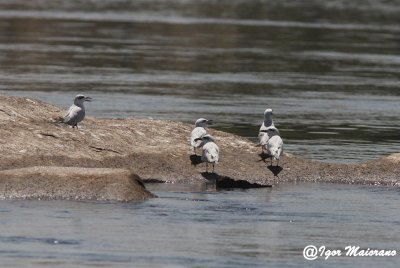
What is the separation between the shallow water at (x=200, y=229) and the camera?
59.9 ft

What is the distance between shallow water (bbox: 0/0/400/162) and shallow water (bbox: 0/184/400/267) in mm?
5541

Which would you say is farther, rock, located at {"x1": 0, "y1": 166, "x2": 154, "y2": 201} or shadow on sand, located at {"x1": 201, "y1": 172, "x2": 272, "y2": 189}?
shadow on sand, located at {"x1": 201, "y1": 172, "x2": 272, "y2": 189}

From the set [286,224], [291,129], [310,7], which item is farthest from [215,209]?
[310,7]

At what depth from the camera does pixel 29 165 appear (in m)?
22.9

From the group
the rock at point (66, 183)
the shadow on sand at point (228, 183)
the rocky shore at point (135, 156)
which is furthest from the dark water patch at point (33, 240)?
the shadow on sand at point (228, 183)

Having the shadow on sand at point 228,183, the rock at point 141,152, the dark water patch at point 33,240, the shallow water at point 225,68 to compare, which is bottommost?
the dark water patch at point 33,240

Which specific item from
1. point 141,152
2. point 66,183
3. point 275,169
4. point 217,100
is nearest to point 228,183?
point 275,169

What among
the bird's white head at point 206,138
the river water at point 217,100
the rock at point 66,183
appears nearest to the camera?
the river water at point 217,100

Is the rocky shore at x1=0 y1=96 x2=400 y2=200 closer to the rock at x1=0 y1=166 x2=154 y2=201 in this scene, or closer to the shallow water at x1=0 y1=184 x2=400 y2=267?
the rock at x1=0 y1=166 x2=154 y2=201

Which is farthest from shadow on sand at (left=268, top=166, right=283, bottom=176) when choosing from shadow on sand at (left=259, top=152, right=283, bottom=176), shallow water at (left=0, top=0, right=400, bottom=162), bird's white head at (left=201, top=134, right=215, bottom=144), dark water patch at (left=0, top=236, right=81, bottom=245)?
dark water patch at (left=0, top=236, right=81, bottom=245)

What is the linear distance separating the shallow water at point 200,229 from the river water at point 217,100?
30 millimetres

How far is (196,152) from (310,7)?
7211 centimetres

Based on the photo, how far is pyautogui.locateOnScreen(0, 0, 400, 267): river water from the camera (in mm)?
19125

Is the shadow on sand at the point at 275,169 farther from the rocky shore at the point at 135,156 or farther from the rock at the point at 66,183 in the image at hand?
the rock at the point at 66,183
